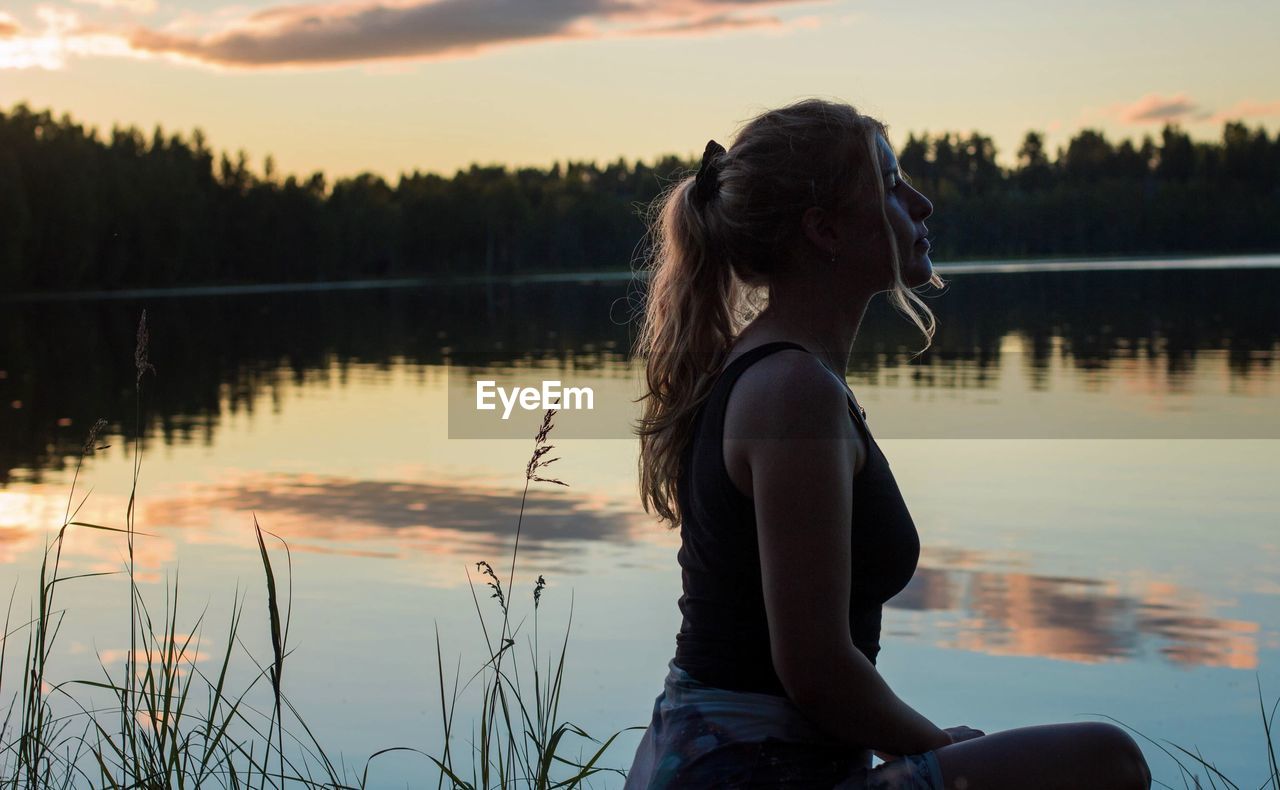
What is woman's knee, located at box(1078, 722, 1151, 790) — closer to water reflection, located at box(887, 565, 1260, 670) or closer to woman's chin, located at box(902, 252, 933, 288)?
woman's chin, located at box(902, 252, 933, 288)

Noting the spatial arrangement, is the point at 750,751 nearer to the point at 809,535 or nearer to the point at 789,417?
the point at 809,535

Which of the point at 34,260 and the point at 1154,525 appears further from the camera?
the point at 34,260

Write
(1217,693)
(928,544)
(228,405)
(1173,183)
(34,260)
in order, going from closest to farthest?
(1217,693) < (928,544) < (228,405) < (34,260) < (1173,183)

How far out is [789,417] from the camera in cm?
183

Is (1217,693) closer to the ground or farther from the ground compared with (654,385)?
closer to the ground

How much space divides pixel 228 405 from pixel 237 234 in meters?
74.8

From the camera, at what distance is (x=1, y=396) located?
829 inches

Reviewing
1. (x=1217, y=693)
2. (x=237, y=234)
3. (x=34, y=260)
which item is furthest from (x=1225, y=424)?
(x=237, y=234)

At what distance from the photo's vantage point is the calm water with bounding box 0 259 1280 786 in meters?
6.68

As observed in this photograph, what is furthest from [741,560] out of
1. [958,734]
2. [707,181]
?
[707,181]

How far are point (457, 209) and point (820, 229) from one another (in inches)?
4403

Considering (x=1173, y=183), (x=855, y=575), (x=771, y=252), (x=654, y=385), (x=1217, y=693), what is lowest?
(x=1217, y=693)

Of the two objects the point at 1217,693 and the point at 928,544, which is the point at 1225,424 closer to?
the point at 928,544

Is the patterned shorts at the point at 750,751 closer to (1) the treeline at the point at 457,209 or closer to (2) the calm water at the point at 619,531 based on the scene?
(2) the calm water at the point at 619,531
